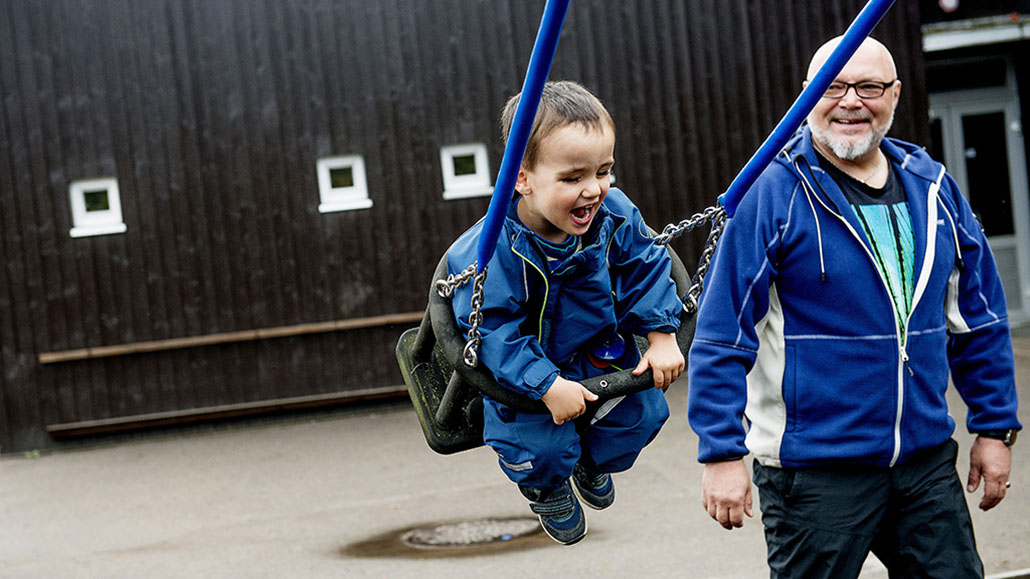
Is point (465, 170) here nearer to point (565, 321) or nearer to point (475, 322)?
point (565, 321)

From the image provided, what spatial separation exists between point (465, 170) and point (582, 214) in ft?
28.5

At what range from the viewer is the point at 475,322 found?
2250mm

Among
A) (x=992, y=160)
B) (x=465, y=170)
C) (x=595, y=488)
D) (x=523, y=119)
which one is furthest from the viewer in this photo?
(x=992, y=160)

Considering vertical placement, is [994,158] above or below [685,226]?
above

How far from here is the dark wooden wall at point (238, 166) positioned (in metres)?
10.4

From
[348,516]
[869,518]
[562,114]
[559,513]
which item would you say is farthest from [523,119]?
[348,516]

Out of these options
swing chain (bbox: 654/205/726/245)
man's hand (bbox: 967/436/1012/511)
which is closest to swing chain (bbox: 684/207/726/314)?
swing chain (bbox: 654/205/726/245)

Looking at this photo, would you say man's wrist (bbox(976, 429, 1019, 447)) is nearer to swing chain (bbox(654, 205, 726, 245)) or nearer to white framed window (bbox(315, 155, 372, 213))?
swing chain (bbox(654, 205, 726, 245))

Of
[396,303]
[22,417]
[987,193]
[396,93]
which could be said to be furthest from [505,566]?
[987,193]

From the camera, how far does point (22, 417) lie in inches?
415

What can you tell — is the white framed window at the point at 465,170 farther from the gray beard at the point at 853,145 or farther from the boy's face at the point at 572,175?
the boy's face at the point at 572,175

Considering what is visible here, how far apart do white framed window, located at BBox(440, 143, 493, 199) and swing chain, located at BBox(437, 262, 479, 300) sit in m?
8.42

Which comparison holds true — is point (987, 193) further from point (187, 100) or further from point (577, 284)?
point (577, 284)

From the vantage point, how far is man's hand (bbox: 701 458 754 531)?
3086 millimetres
